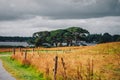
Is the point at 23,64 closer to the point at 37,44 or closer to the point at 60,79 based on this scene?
the point at 60,79

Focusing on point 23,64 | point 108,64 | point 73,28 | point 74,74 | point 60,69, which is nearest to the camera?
point 74,74

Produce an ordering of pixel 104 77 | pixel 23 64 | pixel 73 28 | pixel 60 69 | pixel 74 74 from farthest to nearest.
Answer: pixel 73 28 < pixel 23 64 < pixel 60 69 < pixel 74 74 < pixel 104 77

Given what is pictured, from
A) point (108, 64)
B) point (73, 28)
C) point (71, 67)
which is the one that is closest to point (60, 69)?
point (71, 67)

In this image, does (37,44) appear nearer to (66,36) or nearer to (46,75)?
(66,36)

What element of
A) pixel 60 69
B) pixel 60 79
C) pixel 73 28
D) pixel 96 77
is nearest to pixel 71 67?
pixel 60 69

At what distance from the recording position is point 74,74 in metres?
19.1

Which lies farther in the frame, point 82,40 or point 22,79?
point 82,40

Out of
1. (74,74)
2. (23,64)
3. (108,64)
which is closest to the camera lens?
(74,74)

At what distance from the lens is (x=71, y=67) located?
21609mm

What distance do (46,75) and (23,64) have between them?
1082 cm

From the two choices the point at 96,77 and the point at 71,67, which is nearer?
the point at 96,77

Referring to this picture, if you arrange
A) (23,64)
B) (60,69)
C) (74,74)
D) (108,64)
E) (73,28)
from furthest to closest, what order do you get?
(73,28), (23,64), (108,64), (60,69), (74,74)

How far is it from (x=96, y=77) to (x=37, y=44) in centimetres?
12552

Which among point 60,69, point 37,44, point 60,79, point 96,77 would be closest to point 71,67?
point 60,69
